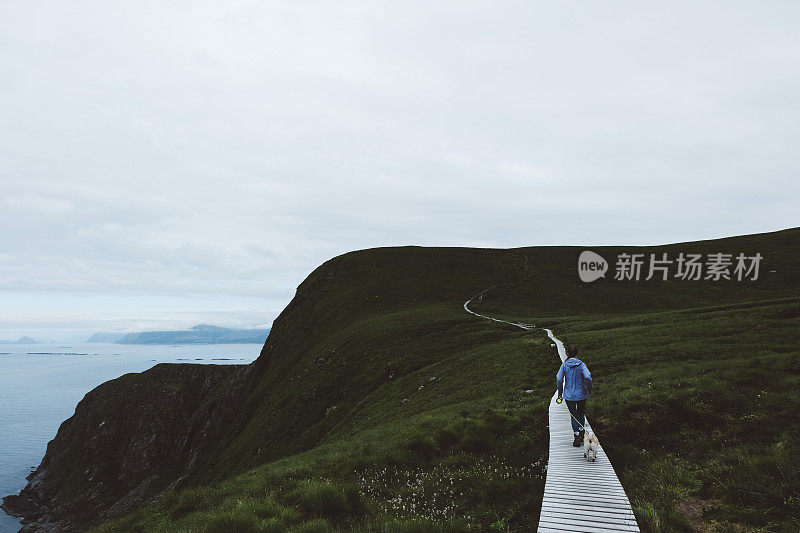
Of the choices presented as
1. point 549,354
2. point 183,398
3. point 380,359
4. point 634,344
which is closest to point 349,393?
point 380,359

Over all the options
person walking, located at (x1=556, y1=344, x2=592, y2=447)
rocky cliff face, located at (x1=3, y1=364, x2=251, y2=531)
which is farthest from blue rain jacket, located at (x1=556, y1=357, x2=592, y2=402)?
rocky cliff face, located at (x1=3, y1=364, x2=251, y2=531)

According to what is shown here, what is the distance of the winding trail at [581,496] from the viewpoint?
296 inches

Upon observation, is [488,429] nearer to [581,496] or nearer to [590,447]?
[590,447]

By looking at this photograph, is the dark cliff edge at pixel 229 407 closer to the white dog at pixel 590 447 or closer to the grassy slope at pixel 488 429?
the grassy slope at pixel 488 429

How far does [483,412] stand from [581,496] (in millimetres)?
8554

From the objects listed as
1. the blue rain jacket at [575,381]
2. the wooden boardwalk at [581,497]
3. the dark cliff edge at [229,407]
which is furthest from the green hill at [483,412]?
the blue rain jacket at [575,381]

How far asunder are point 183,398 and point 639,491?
150 m

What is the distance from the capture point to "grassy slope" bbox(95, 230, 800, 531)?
28.8 feet

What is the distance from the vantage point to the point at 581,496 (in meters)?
8.64

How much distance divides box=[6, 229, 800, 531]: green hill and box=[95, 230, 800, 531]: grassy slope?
84 mm

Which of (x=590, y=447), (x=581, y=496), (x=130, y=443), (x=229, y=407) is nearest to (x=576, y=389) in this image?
(x=590, y=447)

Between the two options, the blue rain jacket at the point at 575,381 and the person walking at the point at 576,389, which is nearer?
the person walking at the point at 576,389

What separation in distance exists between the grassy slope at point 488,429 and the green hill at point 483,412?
84 mm

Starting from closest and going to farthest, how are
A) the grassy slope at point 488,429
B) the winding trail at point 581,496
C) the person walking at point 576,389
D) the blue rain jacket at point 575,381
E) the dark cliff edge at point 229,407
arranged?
the winding trail at point 581,496 → the grassy slope at point 488,429 → the person walking at point 576,389 → the blue rain jacket at point 575,381 → the dark cliff edge at point 229,407
